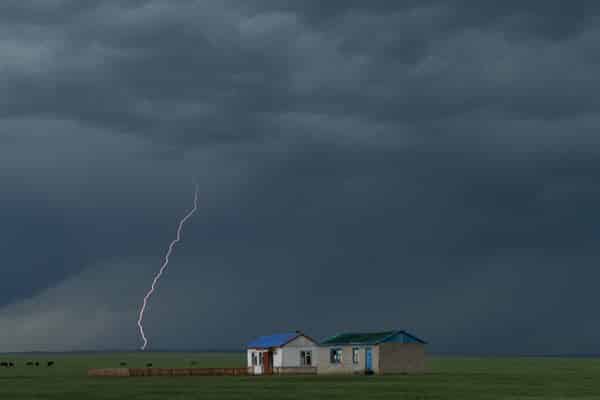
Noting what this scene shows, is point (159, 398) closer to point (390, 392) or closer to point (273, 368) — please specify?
point (390, 392)

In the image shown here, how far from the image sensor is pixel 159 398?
56250 millimetres

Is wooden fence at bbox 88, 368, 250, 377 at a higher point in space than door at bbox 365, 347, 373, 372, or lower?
lower

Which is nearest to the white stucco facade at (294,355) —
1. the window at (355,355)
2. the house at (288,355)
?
the house at (288,355)

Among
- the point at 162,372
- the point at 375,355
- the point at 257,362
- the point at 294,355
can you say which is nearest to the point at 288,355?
the point at 294,355

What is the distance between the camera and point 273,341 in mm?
102688

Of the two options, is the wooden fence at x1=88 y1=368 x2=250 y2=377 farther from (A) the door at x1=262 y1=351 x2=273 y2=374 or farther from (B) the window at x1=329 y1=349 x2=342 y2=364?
(B) the window at x1=329 y1=349 x2=342 y2=364

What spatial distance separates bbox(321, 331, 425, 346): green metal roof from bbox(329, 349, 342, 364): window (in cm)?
91


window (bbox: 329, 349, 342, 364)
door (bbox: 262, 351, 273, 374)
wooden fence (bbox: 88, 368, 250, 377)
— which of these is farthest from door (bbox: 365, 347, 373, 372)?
wooden fence (bbox: 88, 368, 250, 377)

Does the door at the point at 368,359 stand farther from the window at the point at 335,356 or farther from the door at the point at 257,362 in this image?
the door at the point at 257,362

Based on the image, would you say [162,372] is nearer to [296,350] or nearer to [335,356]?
[296,350]

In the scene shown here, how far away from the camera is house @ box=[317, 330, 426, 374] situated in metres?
99.0

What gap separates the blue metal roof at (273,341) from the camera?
101 meters

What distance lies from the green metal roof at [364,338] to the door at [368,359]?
837 mm

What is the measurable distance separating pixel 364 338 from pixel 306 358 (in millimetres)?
6973
